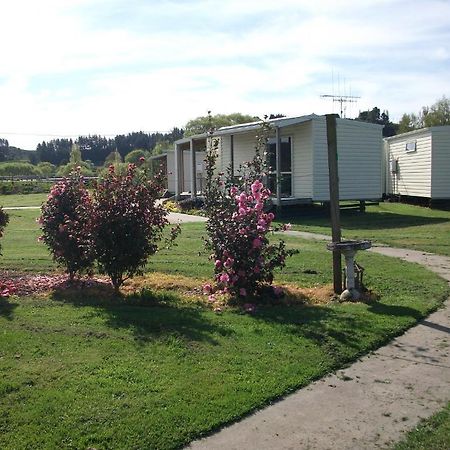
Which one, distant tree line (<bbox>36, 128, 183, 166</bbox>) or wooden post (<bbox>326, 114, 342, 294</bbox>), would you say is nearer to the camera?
wooden post (<bbox>326, 114, 342, 294</bbox>)

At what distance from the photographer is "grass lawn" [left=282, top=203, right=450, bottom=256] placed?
12982 millimetres

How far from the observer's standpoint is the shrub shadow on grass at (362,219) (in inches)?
674

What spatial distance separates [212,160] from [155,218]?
3.80ft

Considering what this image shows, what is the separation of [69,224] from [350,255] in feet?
13.0

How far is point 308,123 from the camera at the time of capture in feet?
65.0

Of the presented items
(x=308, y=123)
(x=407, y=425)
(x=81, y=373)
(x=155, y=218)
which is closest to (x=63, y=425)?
(x=81, y=373)

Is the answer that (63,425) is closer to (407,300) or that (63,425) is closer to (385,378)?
(385,378)

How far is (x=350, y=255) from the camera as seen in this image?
7.00 metres

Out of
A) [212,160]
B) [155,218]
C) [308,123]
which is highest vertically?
[308,123]

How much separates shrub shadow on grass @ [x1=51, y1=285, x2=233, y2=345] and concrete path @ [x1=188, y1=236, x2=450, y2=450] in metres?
1.42

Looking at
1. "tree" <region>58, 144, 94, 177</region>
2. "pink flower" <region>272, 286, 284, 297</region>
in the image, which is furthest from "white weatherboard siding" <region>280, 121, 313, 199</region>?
"pink flower" <region>272, 286, 284, 297</region>

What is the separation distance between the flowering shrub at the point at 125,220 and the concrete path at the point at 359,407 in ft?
11.6

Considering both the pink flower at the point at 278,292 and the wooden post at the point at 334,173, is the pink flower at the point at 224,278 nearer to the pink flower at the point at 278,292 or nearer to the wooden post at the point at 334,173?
the pink flower at the point at 278,292

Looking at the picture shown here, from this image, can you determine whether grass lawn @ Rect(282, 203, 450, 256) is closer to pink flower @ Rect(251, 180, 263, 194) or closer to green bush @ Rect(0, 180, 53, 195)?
pink flower @ Rect(251, 180, 263, 194)
